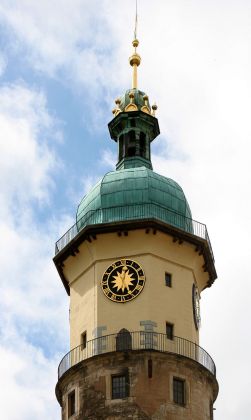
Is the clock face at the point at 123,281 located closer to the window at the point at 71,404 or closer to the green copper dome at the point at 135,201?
the green copper dome at the point at 135,201

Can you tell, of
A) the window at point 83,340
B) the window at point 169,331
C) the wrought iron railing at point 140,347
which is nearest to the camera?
the wrought iron railing at point 140,347

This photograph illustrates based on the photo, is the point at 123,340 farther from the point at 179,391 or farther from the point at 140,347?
the point at 179,391

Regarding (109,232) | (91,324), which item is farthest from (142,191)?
(91,324)

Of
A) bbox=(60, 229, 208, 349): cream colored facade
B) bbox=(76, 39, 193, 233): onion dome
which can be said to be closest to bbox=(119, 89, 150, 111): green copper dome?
bbox=(76, 39, 193, 233): onion dome

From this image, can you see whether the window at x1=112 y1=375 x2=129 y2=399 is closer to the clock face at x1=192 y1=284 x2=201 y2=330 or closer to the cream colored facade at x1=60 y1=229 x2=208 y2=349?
the cream colored facade at x1=60 y1=229 x2=208 y2=349

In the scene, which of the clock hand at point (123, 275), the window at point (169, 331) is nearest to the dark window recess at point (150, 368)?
the window at point (169, 331)

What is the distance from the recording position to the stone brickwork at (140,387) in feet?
174

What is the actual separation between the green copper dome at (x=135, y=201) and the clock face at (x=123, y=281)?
2.23 meters

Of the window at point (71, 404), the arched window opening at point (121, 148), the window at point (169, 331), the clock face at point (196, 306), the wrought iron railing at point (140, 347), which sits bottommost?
the window at point (71, 404)

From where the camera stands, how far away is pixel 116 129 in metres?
64.4

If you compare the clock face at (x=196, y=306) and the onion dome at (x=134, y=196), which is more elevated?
the onion dome at (x=134, y=196)

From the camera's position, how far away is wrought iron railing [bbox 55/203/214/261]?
58.2 metres

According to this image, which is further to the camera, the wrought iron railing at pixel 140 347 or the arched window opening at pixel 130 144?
the arched window opening at pixel 130 144

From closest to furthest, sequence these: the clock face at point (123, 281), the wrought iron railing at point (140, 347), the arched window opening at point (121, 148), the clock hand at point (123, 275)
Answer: the wrought iron railing at point (140, 347) → the clock face at point (123, 281) → the clock hand at point (123, 275) → the arched window opening at point (121, 148)
